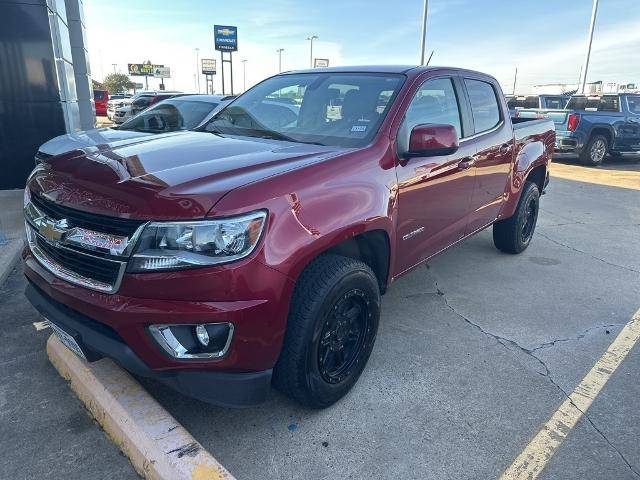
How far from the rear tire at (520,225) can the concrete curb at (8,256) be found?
4756 millimetres

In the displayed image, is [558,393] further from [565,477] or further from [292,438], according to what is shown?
[292,438]

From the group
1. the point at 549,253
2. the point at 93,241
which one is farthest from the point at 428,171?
the point at 549,253

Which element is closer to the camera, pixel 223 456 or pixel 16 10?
pixel 223 456

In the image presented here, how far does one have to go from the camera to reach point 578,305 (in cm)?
416

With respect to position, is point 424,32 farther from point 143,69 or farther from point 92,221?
point 143,69

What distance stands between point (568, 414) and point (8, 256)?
4.76m

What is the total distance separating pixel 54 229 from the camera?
87.4 inches

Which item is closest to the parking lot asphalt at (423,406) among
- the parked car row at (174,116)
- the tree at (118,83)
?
the parked car row at (174,116)

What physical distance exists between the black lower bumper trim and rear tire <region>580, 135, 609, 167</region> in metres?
13.0

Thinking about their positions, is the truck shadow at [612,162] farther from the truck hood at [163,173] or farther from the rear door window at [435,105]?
the truck hood at [163,173]

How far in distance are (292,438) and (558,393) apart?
1631 millimetres

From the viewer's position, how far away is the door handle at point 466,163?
357cm

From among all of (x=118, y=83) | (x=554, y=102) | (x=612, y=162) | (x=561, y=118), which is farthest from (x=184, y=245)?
(x=118, y=83)

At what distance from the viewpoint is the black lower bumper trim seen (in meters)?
2.04
